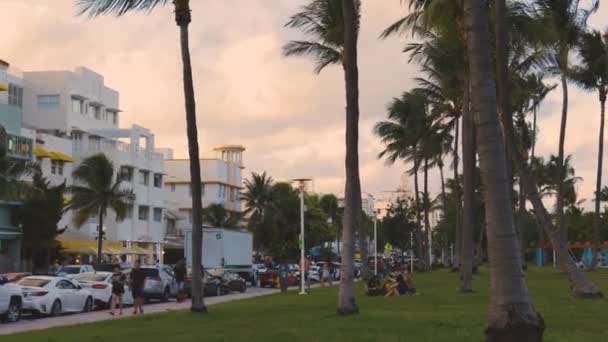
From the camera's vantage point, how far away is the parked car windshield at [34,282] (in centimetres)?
3102

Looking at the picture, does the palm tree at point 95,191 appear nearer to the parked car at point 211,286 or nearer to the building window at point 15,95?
the building window at point 15,95

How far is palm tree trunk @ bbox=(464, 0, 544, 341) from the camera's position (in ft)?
43.8

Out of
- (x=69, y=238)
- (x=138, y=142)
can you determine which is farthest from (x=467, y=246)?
(x=138, y=142)

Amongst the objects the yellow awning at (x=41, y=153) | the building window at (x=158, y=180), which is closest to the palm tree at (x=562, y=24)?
the yellow awning at (x=41, y=153)

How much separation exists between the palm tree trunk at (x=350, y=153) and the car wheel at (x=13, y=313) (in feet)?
33.4

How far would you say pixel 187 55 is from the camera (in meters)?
26.5

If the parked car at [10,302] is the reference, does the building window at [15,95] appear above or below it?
above

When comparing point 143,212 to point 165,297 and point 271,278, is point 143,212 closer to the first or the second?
point 271,278

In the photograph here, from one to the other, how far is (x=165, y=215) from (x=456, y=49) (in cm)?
6812

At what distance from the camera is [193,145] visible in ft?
86.6

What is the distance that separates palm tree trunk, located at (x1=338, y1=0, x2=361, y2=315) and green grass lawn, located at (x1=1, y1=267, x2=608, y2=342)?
1.04 m

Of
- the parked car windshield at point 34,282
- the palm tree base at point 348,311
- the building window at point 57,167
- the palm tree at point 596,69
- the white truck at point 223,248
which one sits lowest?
the palm tree base at point 348,311

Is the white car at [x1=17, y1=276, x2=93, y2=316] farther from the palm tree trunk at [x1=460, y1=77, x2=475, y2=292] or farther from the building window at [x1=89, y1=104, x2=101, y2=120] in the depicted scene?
the building window at [x1=89, y1=104, x2=101, y2=120]

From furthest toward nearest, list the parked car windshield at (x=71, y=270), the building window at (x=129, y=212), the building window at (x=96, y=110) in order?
the building window at (x=96, y=110), the building window at (x=129, y=212), the parked car windshield at (x=71, y=270)
